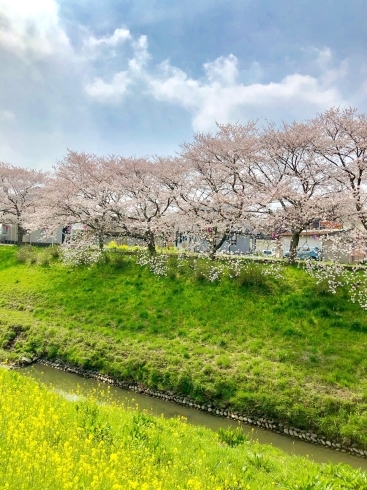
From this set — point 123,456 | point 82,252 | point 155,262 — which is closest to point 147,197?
point 155,262

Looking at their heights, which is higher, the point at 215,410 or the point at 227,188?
the point at 227,188

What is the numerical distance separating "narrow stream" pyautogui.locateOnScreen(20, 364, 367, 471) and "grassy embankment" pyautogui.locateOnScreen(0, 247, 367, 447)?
0.63m

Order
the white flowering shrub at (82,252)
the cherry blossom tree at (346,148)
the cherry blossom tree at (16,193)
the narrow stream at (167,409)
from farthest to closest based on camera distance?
1. the cherry blossom tree at (16,193)
2. the white flowering shrub at (82,252)
3. the cherry blossom tree at (346,148)
4. the narrow stream at (167,409)

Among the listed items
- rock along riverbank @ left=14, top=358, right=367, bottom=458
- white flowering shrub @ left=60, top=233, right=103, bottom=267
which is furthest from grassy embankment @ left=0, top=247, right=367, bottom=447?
white flowering shrub @ left=60, top=233, right=103, bottom=267

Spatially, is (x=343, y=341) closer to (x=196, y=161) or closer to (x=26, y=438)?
(x=26, y=438)

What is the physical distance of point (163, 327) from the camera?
57.4 feet

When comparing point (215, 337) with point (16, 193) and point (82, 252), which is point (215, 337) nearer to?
point (82, 252)

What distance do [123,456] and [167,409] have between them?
22.0 ft

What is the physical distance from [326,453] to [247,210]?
14515 millimetres

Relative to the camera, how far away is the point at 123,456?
6039mm

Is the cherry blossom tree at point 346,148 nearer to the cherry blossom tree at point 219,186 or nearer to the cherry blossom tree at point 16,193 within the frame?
the cherry blossom tree at point 219,186

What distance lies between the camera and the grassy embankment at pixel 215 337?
12.0 metres

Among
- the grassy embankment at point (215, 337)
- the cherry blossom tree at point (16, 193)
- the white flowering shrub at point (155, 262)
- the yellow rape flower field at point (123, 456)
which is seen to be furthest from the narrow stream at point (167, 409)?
the cherry blossom tree at point (16, 193)

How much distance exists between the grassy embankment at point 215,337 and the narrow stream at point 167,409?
2.07 ft
